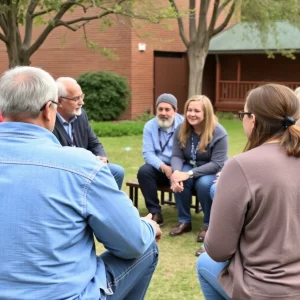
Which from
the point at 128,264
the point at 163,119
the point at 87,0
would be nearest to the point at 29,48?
the point at 87,0

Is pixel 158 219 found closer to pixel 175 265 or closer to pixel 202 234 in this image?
pixel 202 234

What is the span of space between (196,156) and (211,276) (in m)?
2.99

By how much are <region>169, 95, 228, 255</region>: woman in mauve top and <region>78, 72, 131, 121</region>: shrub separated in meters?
13.5

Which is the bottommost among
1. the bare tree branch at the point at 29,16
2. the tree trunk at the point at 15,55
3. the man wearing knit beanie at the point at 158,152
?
the man wearing knit beanie at the point at 158,152

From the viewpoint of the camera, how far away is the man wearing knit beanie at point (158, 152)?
620cm

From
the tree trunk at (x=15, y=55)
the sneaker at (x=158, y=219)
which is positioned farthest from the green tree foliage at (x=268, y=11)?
the sneaker at (x=158, y=219)

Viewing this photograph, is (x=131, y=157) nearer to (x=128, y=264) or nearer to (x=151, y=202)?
(x=151, y=202)

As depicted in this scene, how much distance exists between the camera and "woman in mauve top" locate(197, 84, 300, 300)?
8.45 ft

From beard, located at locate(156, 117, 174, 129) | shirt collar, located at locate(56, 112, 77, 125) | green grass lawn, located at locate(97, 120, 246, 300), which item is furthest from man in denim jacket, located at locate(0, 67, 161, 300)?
beard, located at locate(156, 117, 174, 129)

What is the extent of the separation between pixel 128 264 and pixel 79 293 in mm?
501

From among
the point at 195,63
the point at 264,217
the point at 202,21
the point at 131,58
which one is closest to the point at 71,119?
the point at 264,217

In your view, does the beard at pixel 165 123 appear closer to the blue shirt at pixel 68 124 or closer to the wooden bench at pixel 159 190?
the wooden bench at pixel 159 190

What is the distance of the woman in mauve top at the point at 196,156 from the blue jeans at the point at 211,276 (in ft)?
8.08

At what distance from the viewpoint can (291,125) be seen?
8.86 ft
